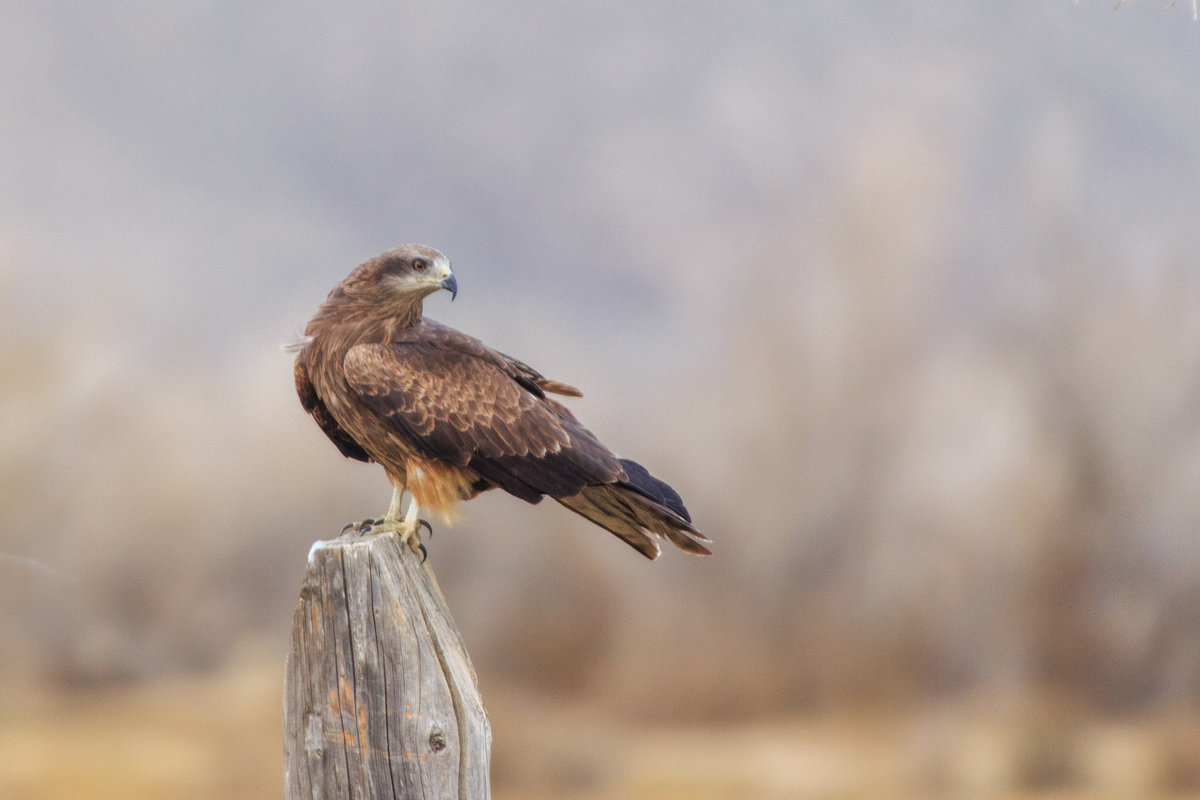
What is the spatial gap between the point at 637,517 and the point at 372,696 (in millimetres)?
1050

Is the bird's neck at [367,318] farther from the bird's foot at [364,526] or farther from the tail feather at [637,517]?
the tail feather at [637,517]

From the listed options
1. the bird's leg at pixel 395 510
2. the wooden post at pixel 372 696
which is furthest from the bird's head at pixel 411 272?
the wooden post at pixel 372 696

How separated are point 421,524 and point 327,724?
1.07 metres

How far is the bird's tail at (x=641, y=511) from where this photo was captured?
10.1ft

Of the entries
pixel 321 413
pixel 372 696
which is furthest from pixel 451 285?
pixel 372 696

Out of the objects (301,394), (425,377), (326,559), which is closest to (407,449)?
(425,377)

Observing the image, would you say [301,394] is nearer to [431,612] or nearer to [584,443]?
[584,443]

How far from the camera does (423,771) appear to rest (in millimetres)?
2439

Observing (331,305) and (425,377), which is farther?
(331,305)

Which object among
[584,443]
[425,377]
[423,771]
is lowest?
[423,771]

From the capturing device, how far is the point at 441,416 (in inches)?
127

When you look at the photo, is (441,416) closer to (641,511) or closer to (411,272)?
(411,272)

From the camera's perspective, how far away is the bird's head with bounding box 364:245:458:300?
3385 millimetres

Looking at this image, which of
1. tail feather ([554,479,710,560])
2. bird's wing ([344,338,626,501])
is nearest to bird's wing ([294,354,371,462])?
bird's wing ([344,338,626,501])
